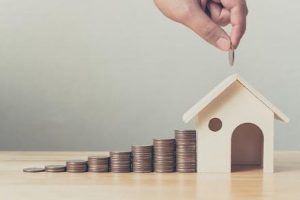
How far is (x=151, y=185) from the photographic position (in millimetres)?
1438

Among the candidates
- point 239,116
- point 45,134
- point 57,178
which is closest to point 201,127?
point 239,116

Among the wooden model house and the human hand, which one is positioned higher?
the human hand

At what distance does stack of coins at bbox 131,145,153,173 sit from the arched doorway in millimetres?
329

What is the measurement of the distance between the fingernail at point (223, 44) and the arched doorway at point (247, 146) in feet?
0.89

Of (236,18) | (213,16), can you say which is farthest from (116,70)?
(236,18)

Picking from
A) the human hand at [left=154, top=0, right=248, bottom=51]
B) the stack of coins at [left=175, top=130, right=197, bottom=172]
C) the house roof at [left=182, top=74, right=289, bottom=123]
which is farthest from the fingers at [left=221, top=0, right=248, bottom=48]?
the stack of coins at [left=175, top=130, right=197, bottom=172]

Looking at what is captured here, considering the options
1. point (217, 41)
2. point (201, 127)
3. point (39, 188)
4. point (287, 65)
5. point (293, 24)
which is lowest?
point (39, 188)

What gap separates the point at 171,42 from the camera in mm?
3133

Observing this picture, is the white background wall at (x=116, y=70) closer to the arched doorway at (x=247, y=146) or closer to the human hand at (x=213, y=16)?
the human hand at (x=213, y=16)

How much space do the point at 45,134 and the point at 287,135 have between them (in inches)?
54.9

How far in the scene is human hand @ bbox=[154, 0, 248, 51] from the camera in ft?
5.97

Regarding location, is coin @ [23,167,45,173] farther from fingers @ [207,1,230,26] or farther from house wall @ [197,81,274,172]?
fingers @ [207,1,230,26]

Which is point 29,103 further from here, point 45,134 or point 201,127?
point 201,127

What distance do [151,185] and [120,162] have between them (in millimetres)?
286
